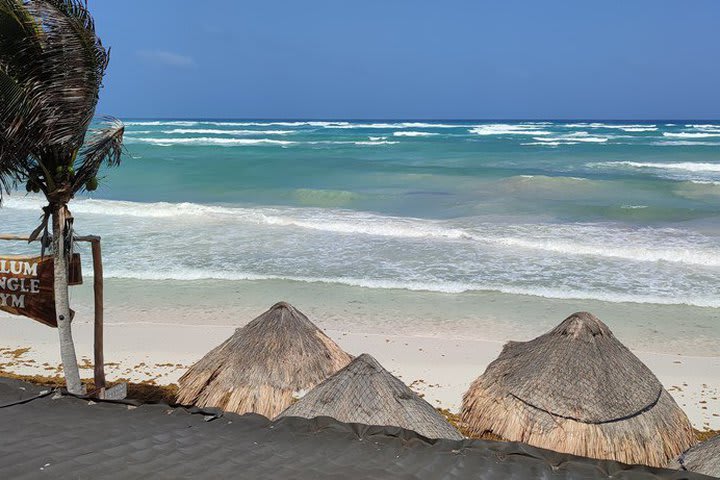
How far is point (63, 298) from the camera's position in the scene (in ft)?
15.8

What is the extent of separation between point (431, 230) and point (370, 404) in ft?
36.5

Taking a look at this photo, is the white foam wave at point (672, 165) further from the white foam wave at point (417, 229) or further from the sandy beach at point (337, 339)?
the sandy beach at point (337, 339)

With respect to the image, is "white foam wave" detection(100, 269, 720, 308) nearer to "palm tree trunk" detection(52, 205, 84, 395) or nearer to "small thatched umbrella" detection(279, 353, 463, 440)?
"small thatched umbrella" detection(279, 353, 463, 440)

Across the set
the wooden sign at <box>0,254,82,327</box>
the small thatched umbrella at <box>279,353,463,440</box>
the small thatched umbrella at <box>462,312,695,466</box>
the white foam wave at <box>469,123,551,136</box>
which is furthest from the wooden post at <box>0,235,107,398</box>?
the white foam wave at <box>469,123,551,136</box>

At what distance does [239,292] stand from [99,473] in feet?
24.8

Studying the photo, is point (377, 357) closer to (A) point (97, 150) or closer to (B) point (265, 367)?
(B) point (265, 367)

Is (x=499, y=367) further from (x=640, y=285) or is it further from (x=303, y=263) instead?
(x=303, y=263)

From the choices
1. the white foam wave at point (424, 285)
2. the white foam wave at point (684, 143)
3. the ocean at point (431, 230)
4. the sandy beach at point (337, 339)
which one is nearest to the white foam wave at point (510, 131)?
the white foam wave at point (684, 143)

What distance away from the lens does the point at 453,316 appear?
9.32 meters

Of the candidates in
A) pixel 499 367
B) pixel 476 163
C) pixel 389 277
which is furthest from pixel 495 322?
pixel 476 163

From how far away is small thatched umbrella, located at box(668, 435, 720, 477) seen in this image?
376 cm

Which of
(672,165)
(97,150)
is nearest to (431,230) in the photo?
(97,150)

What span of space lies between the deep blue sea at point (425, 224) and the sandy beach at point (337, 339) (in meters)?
1.15

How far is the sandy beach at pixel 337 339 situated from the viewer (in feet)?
23.2
